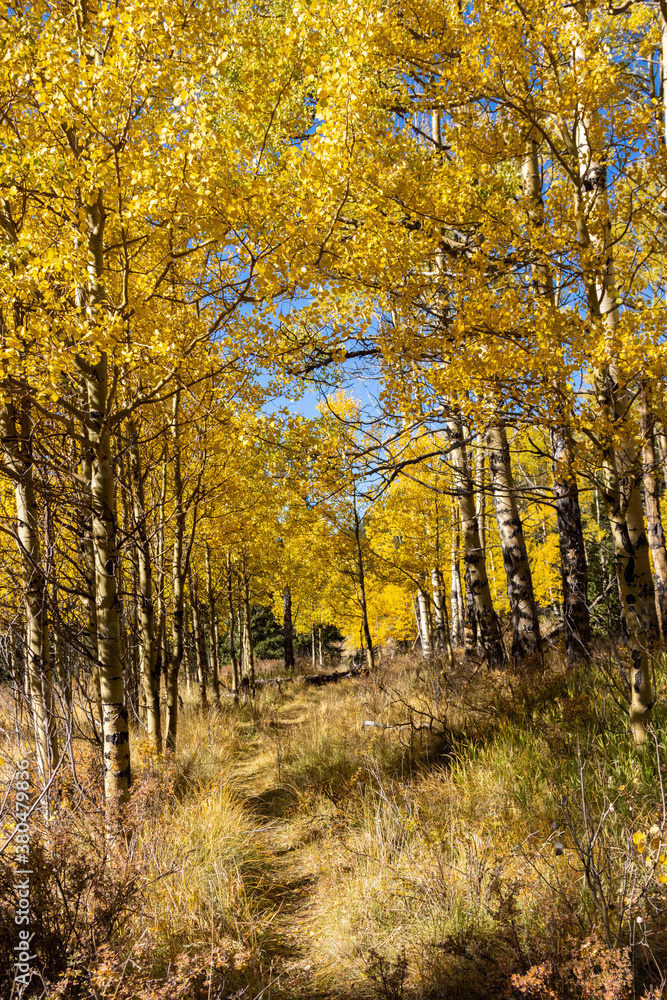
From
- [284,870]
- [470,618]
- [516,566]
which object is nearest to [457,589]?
[470,618]

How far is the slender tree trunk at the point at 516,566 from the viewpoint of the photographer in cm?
663

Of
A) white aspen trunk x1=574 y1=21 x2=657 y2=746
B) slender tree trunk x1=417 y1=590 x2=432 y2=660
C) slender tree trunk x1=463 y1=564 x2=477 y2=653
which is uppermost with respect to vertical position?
white aspen trunk x1=574 y1=21 x2=657 y2=746

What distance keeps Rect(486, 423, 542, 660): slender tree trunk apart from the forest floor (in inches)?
54.7

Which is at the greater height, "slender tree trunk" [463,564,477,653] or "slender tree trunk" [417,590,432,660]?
"slender tree trunk" [463,564,477,653]

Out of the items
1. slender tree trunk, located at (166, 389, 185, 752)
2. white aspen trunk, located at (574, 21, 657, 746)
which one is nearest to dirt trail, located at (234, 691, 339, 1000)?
slender tree trunk, located at (166, 389, 185, 752)

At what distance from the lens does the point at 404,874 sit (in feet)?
10.8

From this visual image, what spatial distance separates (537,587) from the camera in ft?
54.9

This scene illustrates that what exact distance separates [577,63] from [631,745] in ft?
14.2

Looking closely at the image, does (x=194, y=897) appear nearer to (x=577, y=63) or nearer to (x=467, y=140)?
(x=467, y=140)

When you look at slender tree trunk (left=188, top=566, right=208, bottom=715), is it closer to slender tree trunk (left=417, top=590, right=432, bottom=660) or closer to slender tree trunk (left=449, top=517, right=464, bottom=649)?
slender tree trunk (left=449, top=517, right=464, bottom=649)

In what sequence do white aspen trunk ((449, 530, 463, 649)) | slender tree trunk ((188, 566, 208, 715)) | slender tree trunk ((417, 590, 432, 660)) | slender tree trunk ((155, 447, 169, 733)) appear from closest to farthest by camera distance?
1. slender tree trunk ((155, 447, 169, 733))
2. slender tree trunk ((188, 566, 208, 715))
3. white aspen trunk ((449, 530, 463, 649))
4. slender tree trunk ((417, 590, 432, 660))

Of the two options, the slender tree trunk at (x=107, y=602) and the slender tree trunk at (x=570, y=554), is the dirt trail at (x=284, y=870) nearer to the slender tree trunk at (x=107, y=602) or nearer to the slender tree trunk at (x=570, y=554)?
the slender tree trunk at (x=107, y=602)

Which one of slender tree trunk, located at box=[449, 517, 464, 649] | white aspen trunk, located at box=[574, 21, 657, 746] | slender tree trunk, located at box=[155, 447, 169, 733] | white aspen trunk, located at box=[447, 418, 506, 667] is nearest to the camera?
white aspen trunk, located at box=[574, 21, 657, 746]

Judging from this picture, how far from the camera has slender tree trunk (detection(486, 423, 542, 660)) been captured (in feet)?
21.7
